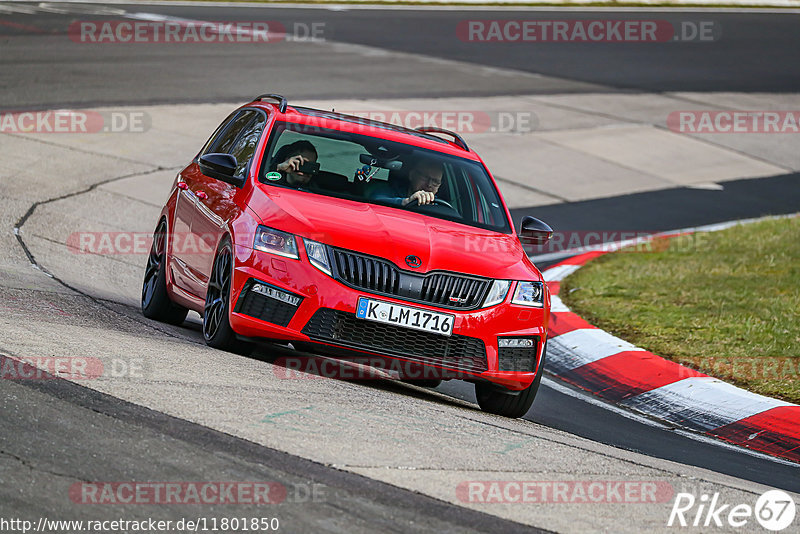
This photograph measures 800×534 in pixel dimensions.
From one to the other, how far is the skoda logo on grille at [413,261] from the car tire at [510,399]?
0.94 m

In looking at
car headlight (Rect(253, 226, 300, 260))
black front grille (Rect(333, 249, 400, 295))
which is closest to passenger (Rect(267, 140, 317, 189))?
car headlight (Rect(253, 226, 300, 260))

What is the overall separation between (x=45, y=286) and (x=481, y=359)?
354cm

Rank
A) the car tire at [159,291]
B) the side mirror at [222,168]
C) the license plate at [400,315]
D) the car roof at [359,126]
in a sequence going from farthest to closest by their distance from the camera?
the car tire at [159,291] → the car roof at [359,126] → the side mirror at [222,168] → the license plate at [400,315]

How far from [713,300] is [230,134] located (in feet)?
15.7

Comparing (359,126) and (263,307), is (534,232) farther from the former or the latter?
(263,307)

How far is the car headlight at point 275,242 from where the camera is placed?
7191 mm


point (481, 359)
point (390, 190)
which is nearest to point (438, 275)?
point (481, 359)

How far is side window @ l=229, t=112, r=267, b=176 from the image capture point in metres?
8.44

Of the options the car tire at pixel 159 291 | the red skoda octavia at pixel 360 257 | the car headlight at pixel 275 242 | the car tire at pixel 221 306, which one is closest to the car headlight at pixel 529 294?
the red skoda octavia at pixel 360 257

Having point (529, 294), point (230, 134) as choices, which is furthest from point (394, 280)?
point (230, 134)

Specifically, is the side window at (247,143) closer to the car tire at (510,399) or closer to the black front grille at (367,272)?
the black front grille at (367,272)

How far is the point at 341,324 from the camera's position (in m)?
7.06

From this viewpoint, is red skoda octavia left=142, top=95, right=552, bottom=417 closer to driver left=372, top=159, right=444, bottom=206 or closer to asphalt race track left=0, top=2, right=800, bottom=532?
driver left=372, top=159, right=444, bottom=206

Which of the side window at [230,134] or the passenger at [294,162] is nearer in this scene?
the passenger at [294,162]
